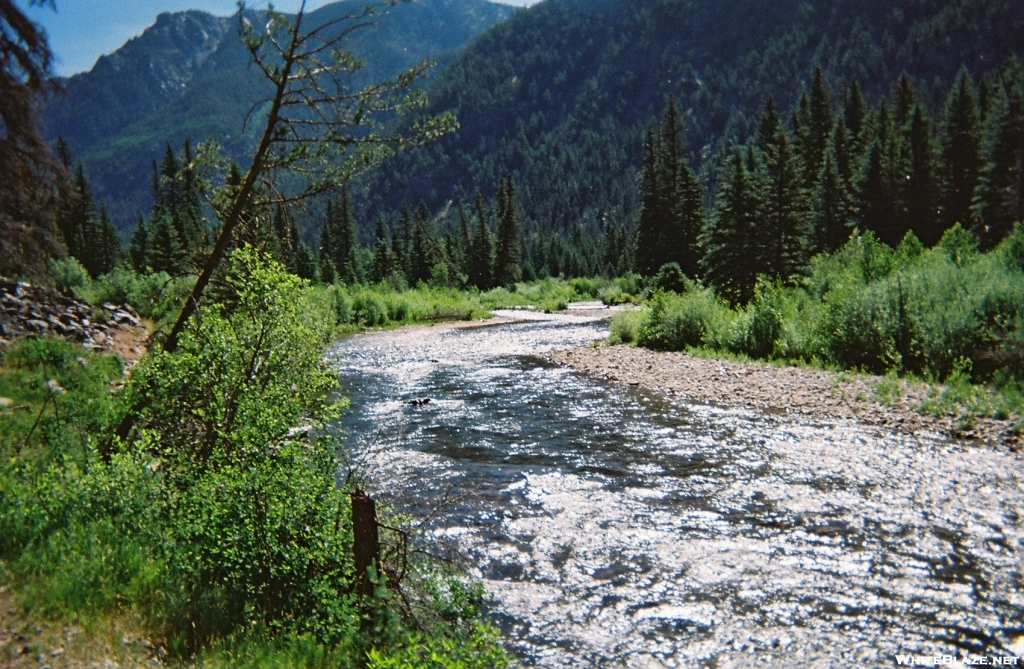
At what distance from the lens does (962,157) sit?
5753 cm

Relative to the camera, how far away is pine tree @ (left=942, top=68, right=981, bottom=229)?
56.3 meters

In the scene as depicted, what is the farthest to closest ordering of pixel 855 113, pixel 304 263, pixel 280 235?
pixel 304 263 < pixel 855 113 < pixel 280 235

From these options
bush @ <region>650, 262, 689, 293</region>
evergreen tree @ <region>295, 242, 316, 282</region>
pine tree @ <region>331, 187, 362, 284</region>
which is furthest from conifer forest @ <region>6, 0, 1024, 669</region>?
pine tree @ <region>331, 187, 362, 284</region>

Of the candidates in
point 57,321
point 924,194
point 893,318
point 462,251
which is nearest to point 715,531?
point 893,318

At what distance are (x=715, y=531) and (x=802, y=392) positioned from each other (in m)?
9.89

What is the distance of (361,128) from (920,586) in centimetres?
932

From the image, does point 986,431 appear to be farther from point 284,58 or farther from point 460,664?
point 284,58

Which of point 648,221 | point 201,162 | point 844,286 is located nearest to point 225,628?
point 201,162

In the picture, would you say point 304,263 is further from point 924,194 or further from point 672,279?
point 924,194

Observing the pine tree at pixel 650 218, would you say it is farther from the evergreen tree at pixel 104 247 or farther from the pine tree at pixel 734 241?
the evergreen tree at pixel 104 247

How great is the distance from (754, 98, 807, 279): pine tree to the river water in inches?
951

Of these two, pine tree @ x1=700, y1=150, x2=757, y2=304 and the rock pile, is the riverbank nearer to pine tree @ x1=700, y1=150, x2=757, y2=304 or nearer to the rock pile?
pine tree @ x1=700, y1=150, x2=757, y2=304

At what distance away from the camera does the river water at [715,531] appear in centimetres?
673

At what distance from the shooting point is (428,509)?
10.6 meters
